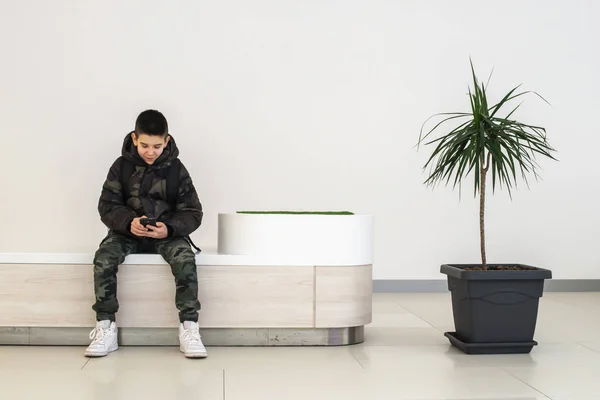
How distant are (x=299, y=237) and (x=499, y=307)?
93 centimetres

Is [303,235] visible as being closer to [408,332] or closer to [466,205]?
[408,332]

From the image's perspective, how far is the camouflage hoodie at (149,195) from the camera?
133 inches

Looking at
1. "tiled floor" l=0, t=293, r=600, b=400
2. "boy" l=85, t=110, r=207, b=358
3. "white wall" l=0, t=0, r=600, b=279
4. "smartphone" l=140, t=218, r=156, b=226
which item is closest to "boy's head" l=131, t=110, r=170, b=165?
"boy" l=85, t=110, r=207, b=358

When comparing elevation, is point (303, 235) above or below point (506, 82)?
below

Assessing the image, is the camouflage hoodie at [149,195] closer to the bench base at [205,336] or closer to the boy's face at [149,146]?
the boy's face at [149,146]

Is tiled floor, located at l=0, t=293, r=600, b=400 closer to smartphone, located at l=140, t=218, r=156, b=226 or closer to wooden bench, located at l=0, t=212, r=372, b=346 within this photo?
wooden bench, located at l=0, t=212, r=372, b=346

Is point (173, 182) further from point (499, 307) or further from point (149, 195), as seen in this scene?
point (499, 307)

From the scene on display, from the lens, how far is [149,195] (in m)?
3.41

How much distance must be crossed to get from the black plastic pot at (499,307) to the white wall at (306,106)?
2175mm

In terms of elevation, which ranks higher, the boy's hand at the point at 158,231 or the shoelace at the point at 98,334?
the boy's hand at the point at 158,231

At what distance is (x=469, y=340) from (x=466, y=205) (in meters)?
2.32

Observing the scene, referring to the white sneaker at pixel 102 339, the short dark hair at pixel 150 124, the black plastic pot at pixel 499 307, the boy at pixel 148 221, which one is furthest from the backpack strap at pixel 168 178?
the black plastic pot at pixel 499 307

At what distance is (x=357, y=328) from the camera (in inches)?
138

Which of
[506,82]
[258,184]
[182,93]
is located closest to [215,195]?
[258,184]
